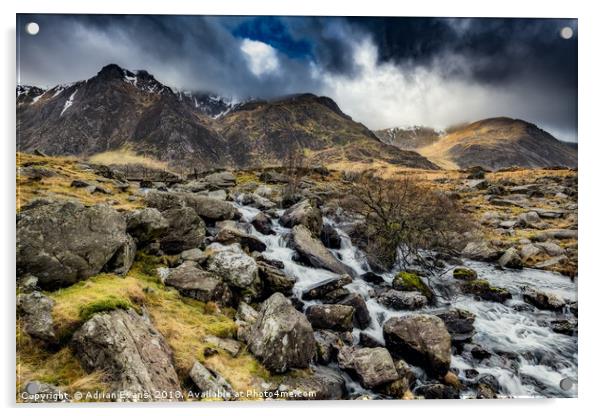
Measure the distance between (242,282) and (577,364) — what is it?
24.7ft

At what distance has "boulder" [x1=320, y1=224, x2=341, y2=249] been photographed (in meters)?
13.4

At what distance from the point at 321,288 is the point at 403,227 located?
3.99 metres

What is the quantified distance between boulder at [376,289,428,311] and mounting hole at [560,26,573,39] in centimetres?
705

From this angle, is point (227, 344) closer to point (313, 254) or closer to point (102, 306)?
point (102, 306)

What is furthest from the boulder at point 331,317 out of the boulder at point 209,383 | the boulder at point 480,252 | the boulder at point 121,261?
the boulder at point 480,252

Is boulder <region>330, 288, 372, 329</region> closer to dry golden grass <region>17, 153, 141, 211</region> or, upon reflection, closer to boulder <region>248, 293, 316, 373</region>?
boulder <region>248, 293, 316, 373</region>

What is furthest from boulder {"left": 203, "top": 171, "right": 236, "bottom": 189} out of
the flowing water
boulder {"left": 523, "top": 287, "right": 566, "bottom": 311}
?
boulder {"left": 523, "top": 287, "right": 566, "bottom": 311}

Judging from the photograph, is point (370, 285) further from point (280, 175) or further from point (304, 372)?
point (280, 175)

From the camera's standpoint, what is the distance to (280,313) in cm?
648

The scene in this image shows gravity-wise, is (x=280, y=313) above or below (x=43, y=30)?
below

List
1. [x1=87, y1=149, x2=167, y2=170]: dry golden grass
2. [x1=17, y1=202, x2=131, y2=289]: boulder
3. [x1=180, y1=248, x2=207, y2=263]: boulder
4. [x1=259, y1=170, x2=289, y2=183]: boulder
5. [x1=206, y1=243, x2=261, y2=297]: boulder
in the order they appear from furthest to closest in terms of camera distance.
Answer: [x1=87, y1=149, x2=167, y2=170]: dry golden grass
[x1=259, y1=170, x2=289, y2=183]: boulder
[x1=180, y1=248, x2=207, y2=263]: boulder
[x1=206, y1=243, x2=261, y2=297]: boulder
[x1=17, y1=202, x2=131, y2=289]: boulder

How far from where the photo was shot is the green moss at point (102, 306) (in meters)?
5.10

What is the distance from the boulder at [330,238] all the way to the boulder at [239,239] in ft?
9.32
